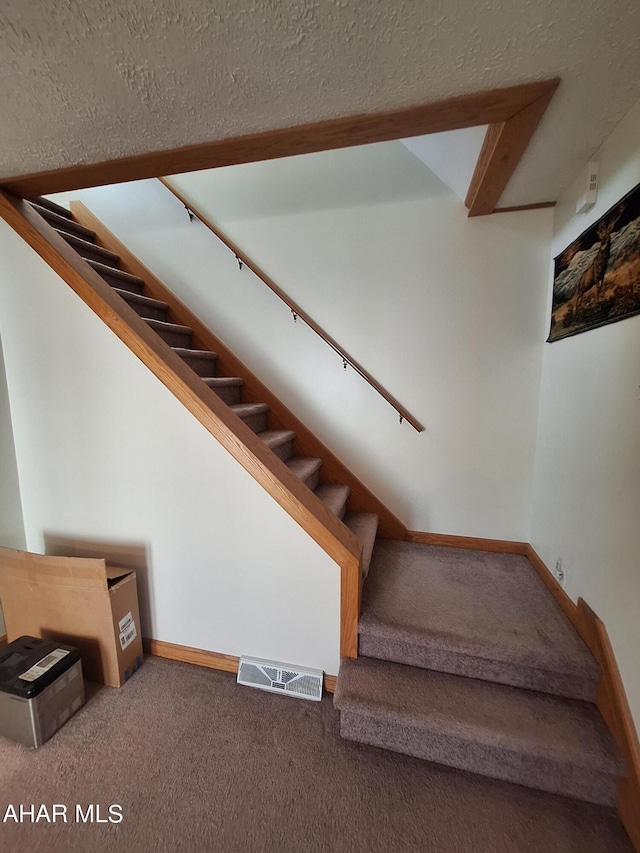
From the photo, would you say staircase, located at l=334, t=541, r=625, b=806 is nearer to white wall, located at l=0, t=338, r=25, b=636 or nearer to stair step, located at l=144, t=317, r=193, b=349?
white wall, located at l=0, t=338, r=25, b=636

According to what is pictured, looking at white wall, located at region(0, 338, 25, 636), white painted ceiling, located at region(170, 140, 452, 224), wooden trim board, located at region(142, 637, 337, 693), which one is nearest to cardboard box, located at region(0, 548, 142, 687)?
wooden trim board, located at region(142, 637, 337, 693)

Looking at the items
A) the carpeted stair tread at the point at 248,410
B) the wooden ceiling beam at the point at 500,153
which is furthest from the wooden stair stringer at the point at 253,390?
the wooden ceiling beam at the point at 500,153

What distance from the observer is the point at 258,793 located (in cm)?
118

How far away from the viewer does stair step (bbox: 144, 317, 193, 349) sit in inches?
84.9

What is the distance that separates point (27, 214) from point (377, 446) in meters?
2.27

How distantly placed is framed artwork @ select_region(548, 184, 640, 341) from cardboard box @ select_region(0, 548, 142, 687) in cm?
240

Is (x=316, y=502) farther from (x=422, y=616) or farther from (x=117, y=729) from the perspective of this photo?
(x=117, y=729)

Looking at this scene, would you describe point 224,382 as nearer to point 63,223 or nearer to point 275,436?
point 275,436

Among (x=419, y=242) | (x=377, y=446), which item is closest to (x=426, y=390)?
(x=377, y=446)

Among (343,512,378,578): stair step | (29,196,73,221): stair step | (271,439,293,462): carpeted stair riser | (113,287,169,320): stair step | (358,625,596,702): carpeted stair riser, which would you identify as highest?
(29,196,73,221): stair step

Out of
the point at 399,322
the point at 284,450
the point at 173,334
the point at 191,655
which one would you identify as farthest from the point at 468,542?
the point at 173,334

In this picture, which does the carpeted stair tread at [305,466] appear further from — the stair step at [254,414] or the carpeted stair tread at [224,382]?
the carpeted stair tread at [224,382]

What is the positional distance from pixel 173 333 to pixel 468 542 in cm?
250

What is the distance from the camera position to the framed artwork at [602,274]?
3.94ft
